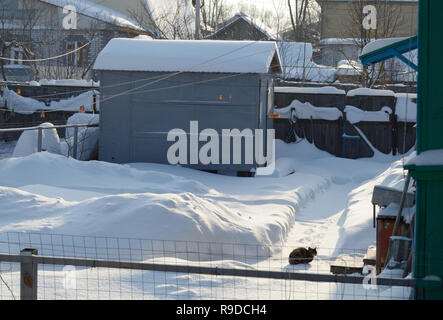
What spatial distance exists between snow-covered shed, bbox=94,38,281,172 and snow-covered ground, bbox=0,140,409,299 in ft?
3.31

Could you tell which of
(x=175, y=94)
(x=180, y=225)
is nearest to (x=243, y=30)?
(x=175, y=94)

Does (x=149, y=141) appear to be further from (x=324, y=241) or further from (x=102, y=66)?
(x=324, y=241)

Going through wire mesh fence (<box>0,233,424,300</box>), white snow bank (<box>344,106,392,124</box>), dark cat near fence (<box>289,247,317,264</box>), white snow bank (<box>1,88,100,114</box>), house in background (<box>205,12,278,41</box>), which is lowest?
dark cat near fence (<box>289,247,317,264</box>)

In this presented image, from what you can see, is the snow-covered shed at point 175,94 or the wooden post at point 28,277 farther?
the snow-covered shed at point 175,94

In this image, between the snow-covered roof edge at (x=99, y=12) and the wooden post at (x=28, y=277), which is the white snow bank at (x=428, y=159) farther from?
the snow-covered roof edge at (x=99, y=12)

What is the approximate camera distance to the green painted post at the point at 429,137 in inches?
221

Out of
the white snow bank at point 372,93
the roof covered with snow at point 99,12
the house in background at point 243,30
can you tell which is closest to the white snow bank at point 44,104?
the white snow bank at point 372,93

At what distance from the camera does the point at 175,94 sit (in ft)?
59.6

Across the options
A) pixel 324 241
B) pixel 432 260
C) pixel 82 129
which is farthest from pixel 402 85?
pixel 432 260

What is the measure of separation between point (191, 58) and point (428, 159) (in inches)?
512

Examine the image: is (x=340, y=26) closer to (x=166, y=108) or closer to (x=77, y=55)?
(x=77, y=55)

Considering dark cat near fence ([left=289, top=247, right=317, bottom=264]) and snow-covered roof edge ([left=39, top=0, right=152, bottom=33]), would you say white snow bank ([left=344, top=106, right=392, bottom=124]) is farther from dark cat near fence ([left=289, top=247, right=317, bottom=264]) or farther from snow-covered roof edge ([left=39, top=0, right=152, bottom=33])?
snow-covered roof edge ([left=39, top=0, right=152, bottom=33])

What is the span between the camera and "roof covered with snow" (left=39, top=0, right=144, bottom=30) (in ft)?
132

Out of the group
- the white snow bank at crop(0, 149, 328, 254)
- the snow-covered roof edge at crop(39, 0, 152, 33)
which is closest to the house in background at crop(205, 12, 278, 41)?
the snow-covered roof edge at crop(39, 0, 152, 33)
